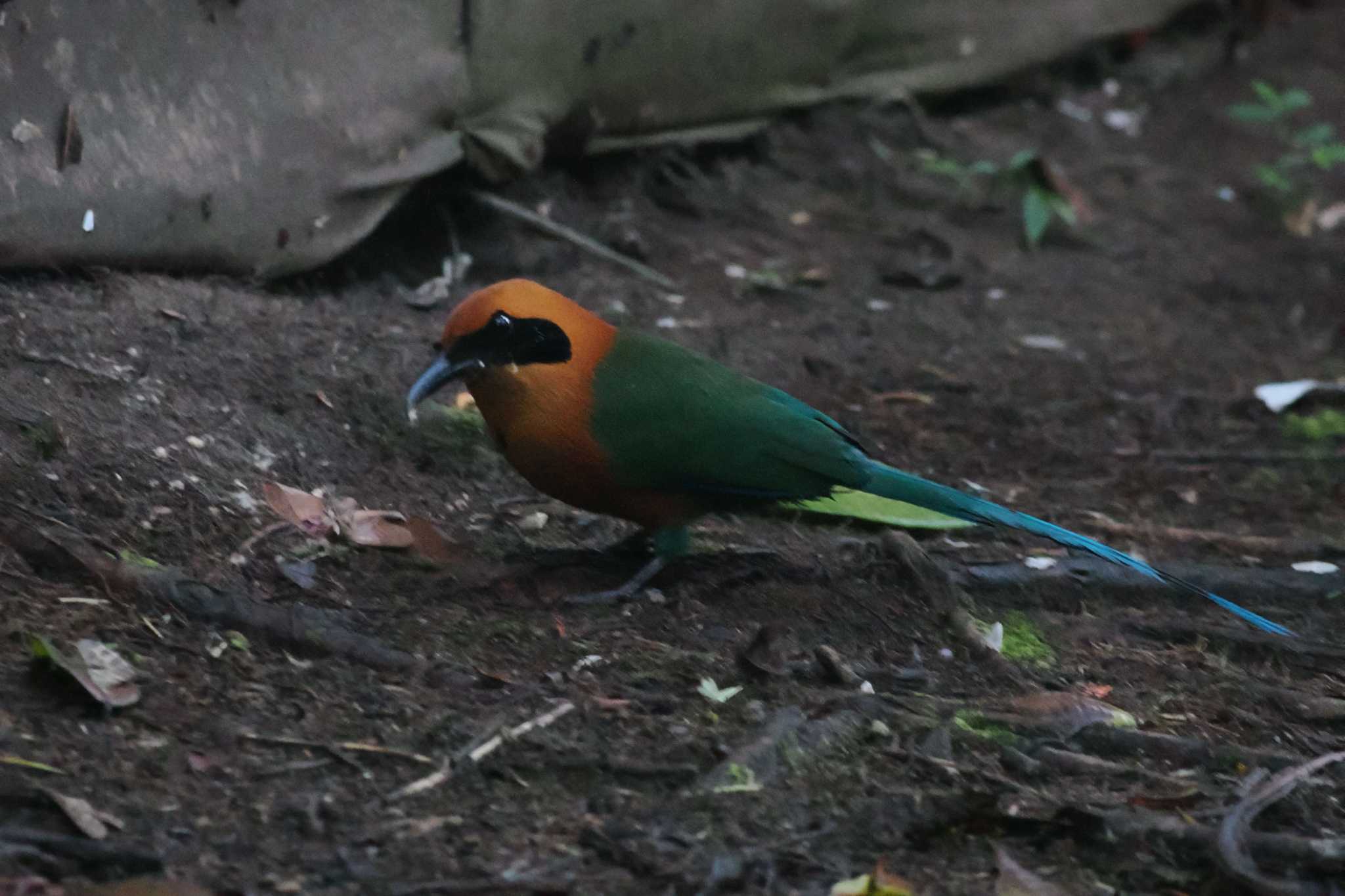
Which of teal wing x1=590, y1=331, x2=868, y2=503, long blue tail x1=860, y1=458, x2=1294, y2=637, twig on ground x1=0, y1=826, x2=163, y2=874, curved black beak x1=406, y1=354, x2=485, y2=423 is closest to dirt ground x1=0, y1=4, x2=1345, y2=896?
twig on ground x1=0, y1=826, x2=163, y2=874

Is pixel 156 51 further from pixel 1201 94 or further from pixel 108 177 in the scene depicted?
pixel 1201 94

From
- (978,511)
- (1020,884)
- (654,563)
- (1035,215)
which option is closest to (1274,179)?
(1035,215)

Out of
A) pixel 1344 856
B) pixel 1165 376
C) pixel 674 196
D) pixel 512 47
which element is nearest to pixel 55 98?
pixel 512 47

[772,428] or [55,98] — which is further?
[55,98]

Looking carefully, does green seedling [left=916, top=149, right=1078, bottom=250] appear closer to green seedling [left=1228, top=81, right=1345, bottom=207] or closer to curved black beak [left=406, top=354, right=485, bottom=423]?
green seedling [left=1228, top=81, right=1345, bottom=207]

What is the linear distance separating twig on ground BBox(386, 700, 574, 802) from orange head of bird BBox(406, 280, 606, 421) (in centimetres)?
90

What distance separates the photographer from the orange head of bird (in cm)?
342

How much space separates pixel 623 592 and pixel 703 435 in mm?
390

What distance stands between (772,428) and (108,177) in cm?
190

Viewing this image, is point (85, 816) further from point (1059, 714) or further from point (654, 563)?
point (1059, 714)

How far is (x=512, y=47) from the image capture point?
523cm

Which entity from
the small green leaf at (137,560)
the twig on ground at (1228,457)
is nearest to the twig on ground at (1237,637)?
the twig on ground at (1228,457)

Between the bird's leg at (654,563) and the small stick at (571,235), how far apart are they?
6.81 ft

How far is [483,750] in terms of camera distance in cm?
262
